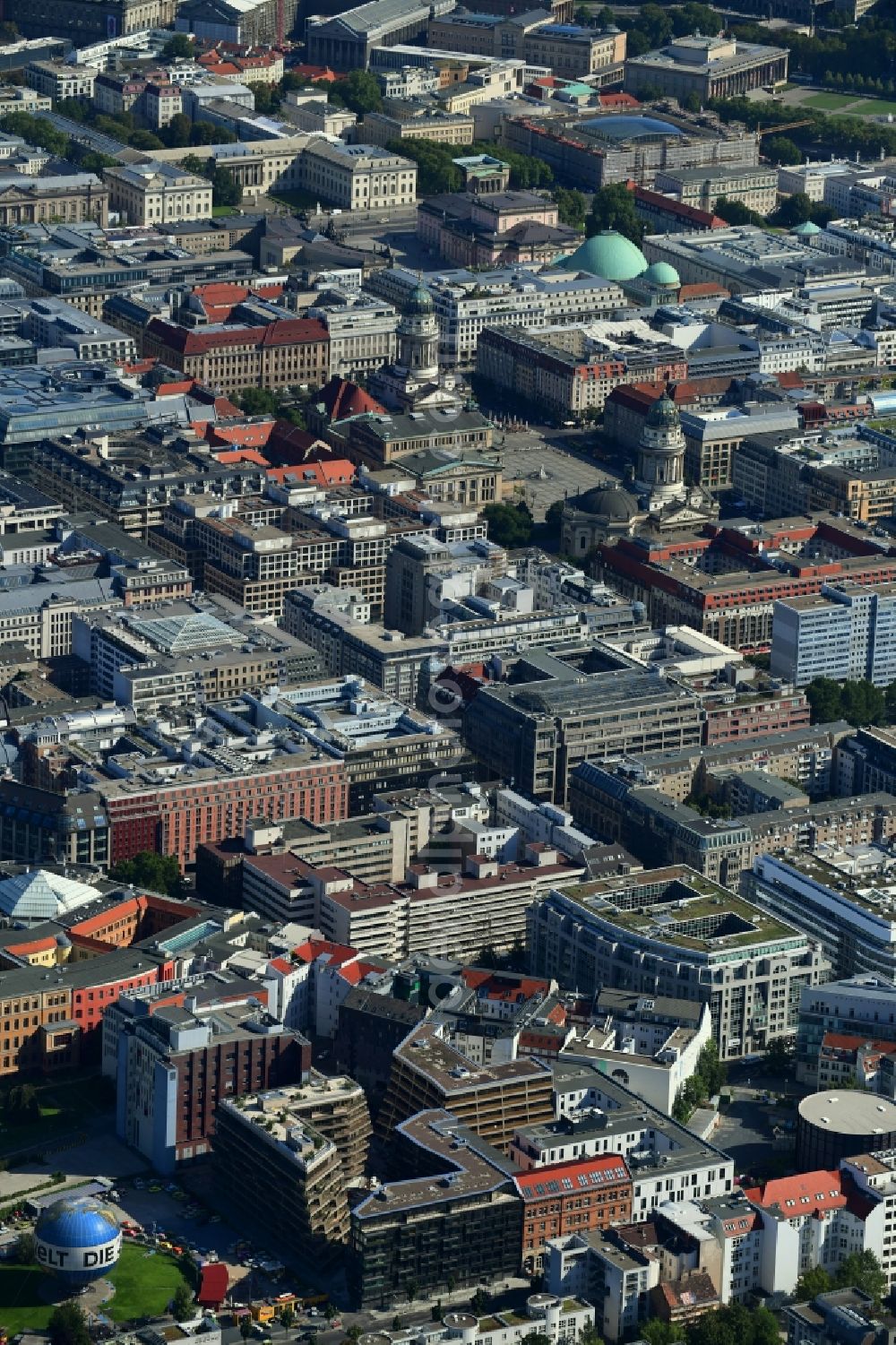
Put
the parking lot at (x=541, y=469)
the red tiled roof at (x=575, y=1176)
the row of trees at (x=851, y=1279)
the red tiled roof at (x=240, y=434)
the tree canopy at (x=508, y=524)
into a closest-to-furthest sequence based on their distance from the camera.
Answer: the row of trees at (x=851, y=1279) < the red tiled roof at (x=575, y=1176) < the tree canopy at (x=508, y=524) < the red tiled roof at (x=240, y=434) < the parking lot at (x=541, y=469)

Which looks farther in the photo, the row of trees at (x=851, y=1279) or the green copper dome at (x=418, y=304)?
the green copper dome at (x=418, y=304)

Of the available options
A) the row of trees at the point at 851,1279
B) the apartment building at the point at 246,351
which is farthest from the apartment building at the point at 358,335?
the row of trees at the point at 851,1279

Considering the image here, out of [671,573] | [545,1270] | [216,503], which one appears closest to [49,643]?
[216,503]

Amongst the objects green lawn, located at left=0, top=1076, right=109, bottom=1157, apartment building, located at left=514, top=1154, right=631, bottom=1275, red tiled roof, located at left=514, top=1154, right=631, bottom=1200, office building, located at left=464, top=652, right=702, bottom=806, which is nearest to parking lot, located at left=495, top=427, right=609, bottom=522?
office building, located at left=464, top=652, right=702, bottom=806

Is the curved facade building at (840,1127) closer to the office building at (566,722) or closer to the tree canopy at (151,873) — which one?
the office building at (566,722)

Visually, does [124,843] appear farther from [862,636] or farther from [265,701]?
[862,636]

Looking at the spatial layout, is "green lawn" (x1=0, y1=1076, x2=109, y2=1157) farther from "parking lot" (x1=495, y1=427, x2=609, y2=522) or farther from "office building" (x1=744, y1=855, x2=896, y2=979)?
"parking lot" (x1=495, y1=427, x2=609, y2=522)
